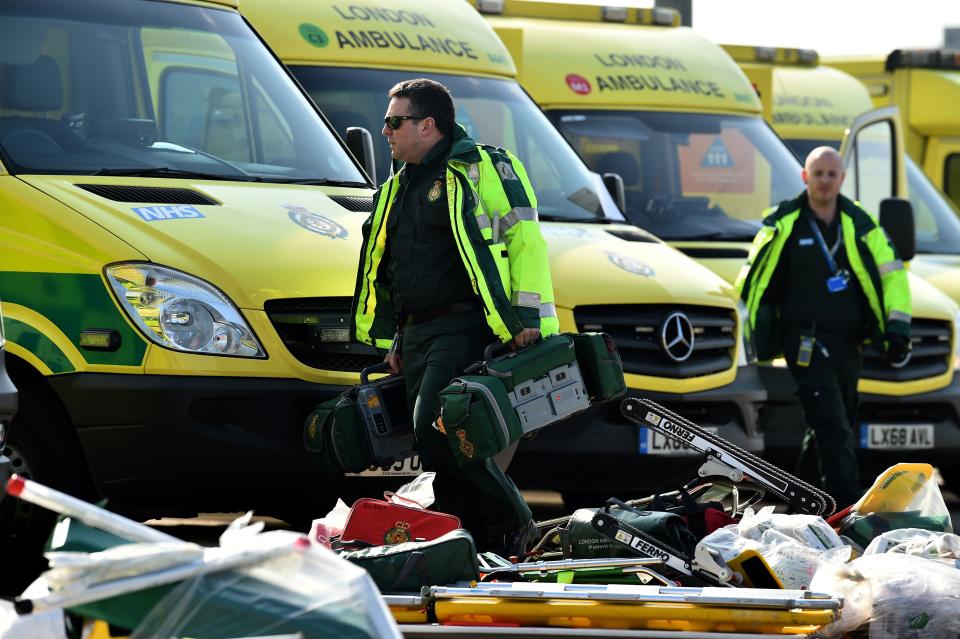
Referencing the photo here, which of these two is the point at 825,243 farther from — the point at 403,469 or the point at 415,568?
the point at 415,568

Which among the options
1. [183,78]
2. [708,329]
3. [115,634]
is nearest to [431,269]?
[183,78]

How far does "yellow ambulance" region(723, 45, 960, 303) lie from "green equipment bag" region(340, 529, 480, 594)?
7176mm

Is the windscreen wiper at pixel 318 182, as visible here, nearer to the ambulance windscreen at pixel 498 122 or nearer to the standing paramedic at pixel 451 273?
the standing paramedic at pixel 451 273

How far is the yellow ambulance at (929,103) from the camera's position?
15203mm

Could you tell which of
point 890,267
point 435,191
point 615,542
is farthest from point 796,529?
point 890,267

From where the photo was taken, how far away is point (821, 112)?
14141mm

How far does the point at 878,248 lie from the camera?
944 centimetres

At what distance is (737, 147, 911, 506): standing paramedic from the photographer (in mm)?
9328

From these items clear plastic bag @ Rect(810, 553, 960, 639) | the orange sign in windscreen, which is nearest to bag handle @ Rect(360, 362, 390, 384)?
clear plastic bag @ Rect(810, 553, 960, 639)

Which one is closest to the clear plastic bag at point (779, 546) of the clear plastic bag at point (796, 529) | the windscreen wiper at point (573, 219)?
the clear plastic bag at point (796, 529)

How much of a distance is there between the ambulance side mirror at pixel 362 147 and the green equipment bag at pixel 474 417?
219cm

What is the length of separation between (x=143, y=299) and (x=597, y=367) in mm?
1609

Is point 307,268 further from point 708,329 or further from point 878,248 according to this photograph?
point 878,248

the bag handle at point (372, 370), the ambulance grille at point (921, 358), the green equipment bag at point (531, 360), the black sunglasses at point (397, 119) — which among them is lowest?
the ambulance grille at point (921, 358)
